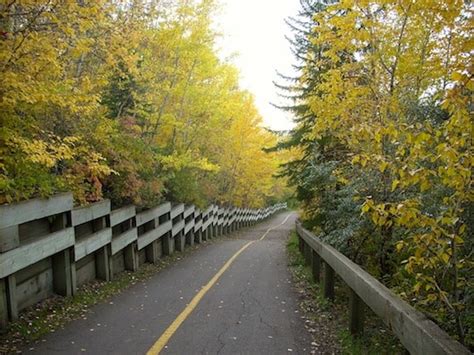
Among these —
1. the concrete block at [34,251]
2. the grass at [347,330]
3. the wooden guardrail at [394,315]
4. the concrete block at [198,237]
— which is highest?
the concrete block at [34,251]

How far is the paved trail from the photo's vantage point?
16.1ft

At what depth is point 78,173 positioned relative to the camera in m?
8.00

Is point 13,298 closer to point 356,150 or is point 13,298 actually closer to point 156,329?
point 156,329

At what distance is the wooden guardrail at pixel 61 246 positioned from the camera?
5.36 meters

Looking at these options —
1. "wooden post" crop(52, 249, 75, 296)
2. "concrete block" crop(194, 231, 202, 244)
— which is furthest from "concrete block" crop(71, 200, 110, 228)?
"concrete block" crop(194, 231, 202, 244)

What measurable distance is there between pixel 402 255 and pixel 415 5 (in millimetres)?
3735

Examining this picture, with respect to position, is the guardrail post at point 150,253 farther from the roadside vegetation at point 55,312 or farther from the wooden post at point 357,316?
the wooden post at point 357,316

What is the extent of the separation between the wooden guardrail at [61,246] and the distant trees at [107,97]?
35 cm

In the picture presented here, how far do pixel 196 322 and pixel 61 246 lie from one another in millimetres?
2450

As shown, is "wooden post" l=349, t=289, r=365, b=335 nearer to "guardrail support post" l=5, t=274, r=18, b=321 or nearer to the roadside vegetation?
the roadside vegetation

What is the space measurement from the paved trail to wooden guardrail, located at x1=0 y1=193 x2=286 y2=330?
793mm

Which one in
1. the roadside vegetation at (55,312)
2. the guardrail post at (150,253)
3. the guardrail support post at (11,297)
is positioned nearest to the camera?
the roadside vegetation at (55,312)

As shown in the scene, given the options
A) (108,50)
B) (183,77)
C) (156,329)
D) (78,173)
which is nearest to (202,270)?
(78,173)

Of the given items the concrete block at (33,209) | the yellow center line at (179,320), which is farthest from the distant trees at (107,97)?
A: the yellow center line at (179,320)
